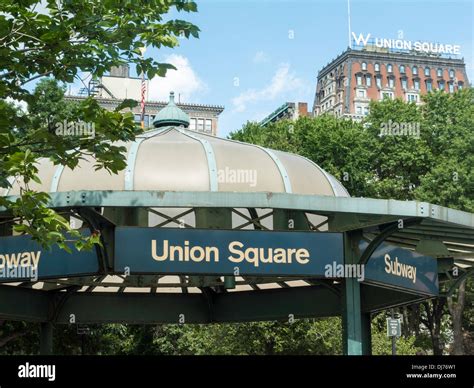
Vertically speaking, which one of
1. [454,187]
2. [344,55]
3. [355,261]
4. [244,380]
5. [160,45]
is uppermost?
[344,55]

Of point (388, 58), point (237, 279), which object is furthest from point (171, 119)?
point (388, 58)

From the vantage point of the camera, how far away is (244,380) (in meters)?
10.1

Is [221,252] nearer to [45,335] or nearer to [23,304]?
[23,304]

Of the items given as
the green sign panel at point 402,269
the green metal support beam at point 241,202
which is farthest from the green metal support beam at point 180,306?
the green metal support beam at point 241,202

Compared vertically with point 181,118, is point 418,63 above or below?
above

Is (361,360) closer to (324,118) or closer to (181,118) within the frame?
(181,118)

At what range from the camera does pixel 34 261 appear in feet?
53.9

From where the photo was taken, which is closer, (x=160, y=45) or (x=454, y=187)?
(x=160, y=45)

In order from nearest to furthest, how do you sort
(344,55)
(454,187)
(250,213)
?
(250,213) < (454,187) < (344,55)

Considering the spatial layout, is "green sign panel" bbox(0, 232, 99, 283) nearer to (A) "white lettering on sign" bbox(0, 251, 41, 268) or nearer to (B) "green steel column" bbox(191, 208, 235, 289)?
(A) "white lettering on sign" bbox(0, 251, 41, 268)

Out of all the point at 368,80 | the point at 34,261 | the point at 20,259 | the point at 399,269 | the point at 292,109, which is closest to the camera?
the point at 34,261

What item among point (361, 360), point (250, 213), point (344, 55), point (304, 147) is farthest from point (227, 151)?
point (344, 55)

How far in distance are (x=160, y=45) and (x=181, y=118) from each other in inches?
260

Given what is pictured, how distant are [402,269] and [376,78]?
6183 inches
